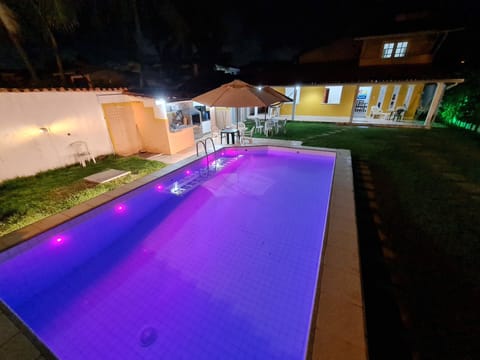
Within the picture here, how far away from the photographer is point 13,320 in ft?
6.81

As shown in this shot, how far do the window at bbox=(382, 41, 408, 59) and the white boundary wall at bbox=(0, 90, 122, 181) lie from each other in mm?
16734

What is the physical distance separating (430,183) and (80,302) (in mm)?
7962

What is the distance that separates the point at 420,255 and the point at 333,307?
207cm

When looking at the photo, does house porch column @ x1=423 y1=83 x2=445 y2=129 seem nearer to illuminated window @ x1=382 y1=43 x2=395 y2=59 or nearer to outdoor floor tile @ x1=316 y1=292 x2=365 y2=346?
illuminated window @ x1=382 y1=43 x2=395 y2=59

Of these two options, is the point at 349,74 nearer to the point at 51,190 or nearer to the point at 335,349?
the point at 335,349

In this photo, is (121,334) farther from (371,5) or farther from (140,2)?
(371,5)

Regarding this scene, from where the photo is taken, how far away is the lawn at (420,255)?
2215 mm

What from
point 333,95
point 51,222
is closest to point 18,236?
point 51,222

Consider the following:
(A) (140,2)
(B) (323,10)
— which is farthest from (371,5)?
(A) (140,2)

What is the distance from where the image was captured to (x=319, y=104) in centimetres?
1606

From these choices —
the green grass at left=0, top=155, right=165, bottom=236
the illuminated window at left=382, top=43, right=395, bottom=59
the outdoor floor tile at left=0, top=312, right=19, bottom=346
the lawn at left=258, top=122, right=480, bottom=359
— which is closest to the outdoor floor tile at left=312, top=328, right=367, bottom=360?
the lawn at left=258, top=122, right=480, bottom=359

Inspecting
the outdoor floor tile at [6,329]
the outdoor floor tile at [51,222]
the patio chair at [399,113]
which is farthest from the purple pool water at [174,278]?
the patio chair at [399,113]

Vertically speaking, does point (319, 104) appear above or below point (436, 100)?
below

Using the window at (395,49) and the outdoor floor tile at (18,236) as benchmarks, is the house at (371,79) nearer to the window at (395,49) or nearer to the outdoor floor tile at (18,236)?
the window at (395,49)
